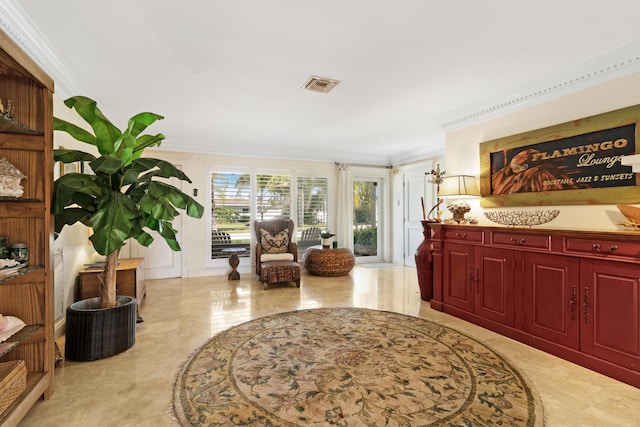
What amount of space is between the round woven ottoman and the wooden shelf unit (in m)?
4.28

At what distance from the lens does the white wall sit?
273 centimetres

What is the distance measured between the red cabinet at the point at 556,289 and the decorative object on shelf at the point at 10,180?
3.90m

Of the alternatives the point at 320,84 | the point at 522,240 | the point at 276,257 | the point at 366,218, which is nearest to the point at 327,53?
the point at 320,84

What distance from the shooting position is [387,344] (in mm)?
2916

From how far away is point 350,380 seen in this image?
2.30 meters

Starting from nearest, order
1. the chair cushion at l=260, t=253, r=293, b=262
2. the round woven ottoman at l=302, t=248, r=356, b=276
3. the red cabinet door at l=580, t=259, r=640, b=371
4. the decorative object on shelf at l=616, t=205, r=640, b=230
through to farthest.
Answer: the red cabinet door at l=580, t=259, r=640, b=371 → the decorative object on shelf at l=616, t=205, r=640, b=230 → the chair cushion at l=260, t=253, r=293, b=262 → the round woven ottoman at l=302, t=248, r=356, b=276

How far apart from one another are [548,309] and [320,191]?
4872 mm

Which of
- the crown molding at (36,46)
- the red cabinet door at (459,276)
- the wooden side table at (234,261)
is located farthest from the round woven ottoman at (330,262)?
the crown molding at (36,46)

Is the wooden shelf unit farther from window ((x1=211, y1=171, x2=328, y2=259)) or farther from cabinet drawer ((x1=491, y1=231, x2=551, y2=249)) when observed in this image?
window ((x1=211, y1=171, x2=328, y2=259))

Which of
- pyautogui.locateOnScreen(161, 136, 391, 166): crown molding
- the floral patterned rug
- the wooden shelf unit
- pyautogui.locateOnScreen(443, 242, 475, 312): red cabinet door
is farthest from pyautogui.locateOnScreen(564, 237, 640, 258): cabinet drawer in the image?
pyautogui.locateOnScreen(161, 136, 391, 166): crown molding

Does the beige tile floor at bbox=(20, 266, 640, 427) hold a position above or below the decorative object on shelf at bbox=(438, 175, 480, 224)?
below

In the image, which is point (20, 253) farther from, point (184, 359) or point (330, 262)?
point (330, 262)

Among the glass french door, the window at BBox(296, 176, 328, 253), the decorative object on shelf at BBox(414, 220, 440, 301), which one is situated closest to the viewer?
the decorative object on shelf at BBox(414, 220, 440, 301)

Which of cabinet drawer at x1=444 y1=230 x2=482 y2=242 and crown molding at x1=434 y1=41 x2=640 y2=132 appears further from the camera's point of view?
cabinet drawer at x1=444 y1=230 x2=482 y2=242
